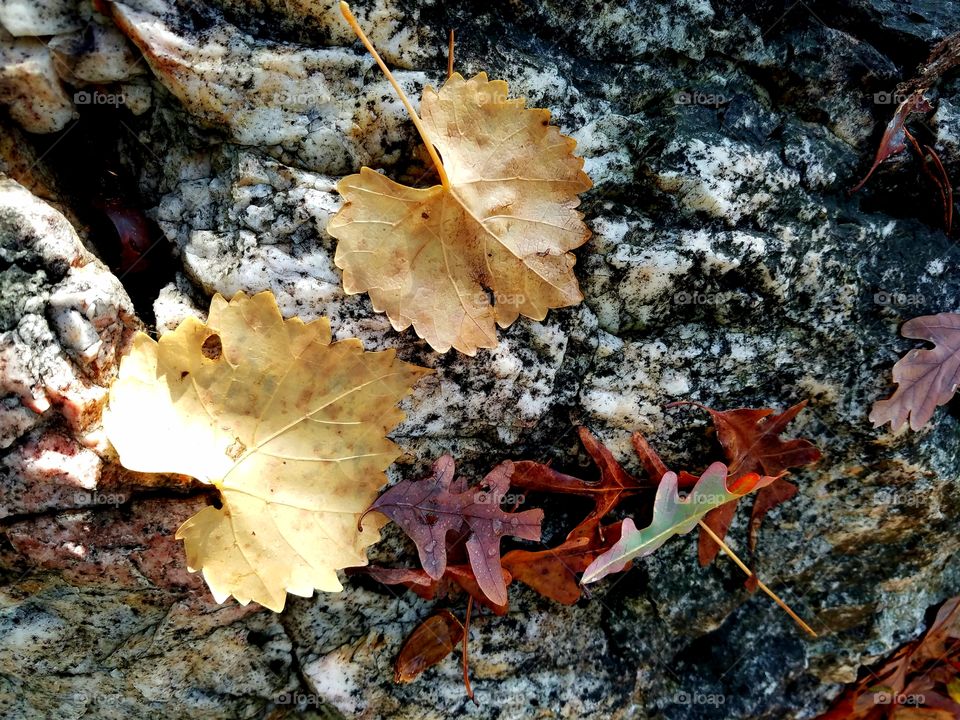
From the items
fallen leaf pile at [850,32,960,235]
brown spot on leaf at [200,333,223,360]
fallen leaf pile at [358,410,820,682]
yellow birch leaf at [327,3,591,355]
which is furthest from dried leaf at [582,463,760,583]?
brown spot on leaf at [200,333,223,360]

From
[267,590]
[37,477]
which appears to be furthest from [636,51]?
[37,477]

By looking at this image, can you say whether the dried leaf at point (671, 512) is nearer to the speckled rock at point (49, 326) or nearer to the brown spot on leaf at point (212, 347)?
the brown spot on leaf at point (212, 347)

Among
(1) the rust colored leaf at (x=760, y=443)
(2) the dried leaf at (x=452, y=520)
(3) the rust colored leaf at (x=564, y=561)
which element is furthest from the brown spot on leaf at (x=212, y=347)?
(1) the rust colored leaf at (x=760, y=443)

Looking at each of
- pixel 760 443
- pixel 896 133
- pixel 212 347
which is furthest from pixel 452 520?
pixel 896 133

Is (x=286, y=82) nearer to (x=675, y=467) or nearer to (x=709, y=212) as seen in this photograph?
(x=709, y=212)

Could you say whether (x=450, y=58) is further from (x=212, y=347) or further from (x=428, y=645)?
(x=428, y=645)
